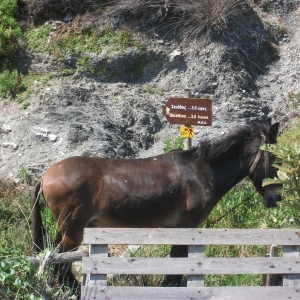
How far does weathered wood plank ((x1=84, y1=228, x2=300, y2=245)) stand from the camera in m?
4.57

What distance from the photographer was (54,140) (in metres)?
9.09

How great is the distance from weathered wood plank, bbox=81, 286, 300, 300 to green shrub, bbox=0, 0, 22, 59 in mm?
7732

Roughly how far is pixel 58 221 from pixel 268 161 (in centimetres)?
260

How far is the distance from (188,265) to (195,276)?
5.4 inches

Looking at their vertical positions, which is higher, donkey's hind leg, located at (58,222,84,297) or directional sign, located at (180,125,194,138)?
directional sign, located at (180,125,194,138)

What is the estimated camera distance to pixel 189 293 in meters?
4.61

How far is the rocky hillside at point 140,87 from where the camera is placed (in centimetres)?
917

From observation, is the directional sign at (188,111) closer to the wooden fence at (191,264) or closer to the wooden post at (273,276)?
the wooden post at (273,276)

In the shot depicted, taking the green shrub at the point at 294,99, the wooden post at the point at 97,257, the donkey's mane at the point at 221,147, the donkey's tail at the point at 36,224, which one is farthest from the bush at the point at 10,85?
the wooden post at the point at 97,257

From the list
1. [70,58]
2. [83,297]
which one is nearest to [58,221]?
[83,297]

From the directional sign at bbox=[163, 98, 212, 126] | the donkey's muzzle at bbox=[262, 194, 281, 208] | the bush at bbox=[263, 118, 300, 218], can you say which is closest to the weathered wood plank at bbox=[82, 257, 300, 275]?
the bush at bbox=[263, 118, 300, 218]

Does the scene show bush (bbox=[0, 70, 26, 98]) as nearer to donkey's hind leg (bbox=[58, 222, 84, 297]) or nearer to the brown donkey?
the brown donkey

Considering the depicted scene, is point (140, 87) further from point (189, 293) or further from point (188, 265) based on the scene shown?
point (189, 293)

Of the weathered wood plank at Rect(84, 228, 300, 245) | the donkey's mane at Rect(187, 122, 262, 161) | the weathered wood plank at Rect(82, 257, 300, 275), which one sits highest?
the donkey's mane at Rect(187, 122, 262, 161)
